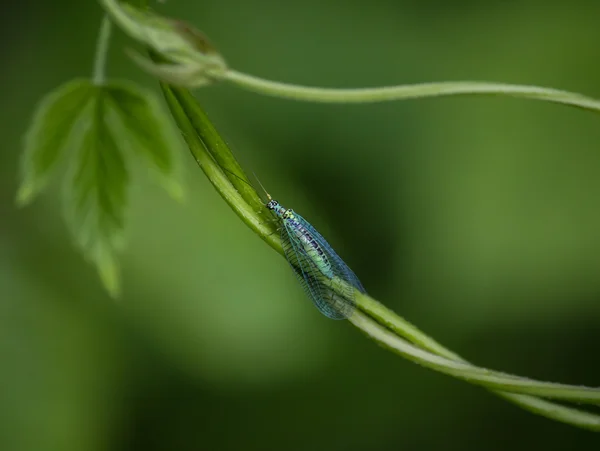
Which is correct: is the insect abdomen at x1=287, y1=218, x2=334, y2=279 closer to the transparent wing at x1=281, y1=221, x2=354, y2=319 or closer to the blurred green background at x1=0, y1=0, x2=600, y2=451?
the transparent wing at x1=281, y1=221, x2=354, y2=319

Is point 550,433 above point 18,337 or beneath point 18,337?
beneath

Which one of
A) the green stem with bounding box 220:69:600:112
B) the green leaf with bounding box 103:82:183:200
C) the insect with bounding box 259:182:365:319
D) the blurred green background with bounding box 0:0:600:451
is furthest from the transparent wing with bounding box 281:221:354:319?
the blurred green background with bounding box 0:0:600:451

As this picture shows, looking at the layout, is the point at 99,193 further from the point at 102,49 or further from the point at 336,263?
the point at 336,263

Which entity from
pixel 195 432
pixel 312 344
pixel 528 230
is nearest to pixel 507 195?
pixel 528 230

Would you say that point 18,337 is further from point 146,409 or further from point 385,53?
point 385,53

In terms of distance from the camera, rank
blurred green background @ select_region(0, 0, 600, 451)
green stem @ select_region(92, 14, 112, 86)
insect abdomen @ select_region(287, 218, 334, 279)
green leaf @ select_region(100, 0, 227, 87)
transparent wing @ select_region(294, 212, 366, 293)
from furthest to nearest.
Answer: blurred green background @ select_region(0, 0, 600, 451)
insect abdomen @ select_region(287, 218, 334, 279)
transparent wing @ select_region(294, 212, 366, 293)
green stem @ select_region(92, 14, 112, 86)
green leaf @ select_region(100, 0, 227, 87)

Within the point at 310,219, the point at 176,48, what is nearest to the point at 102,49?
the point at 176,48

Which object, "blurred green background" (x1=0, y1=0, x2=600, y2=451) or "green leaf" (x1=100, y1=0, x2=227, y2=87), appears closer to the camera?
"green leaf" (x1=100, y1=0, x2=227, y2=87)
